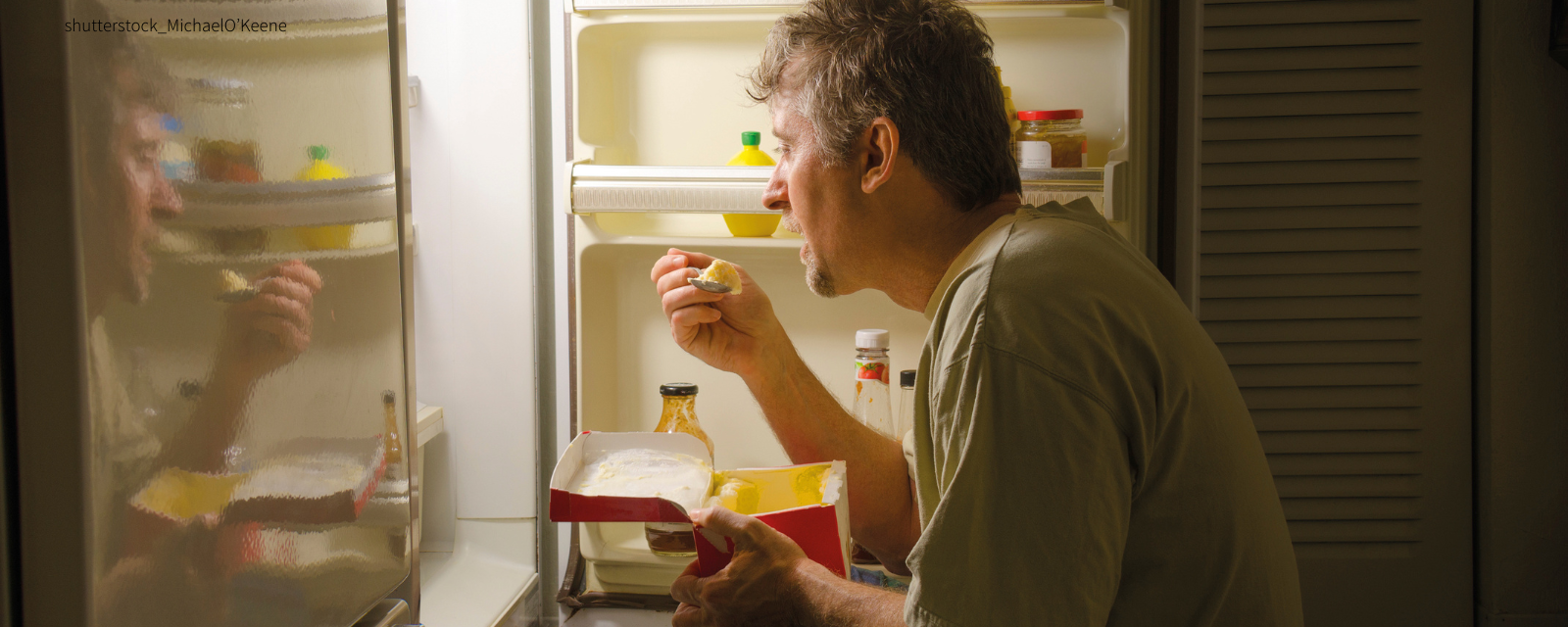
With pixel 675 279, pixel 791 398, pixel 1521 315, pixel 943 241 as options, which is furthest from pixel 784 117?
pixel 1521 315

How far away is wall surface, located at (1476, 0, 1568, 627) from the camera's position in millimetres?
1169

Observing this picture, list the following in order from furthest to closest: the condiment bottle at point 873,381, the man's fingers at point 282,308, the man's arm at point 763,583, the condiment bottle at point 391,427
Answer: the condiment bottle at point 873,381 < the man's arm at point 763,583 < the condiment bottle at point 391,427 < the man's fingers at point 282,308

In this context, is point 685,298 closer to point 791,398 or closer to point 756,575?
point 791,398

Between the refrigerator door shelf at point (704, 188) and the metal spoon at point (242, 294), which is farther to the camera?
the refrigerator door shelf at point (704, 188)

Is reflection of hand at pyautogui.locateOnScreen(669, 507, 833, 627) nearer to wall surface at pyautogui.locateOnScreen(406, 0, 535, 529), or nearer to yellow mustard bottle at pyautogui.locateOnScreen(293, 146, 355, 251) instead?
yellow mustard bottle at pyautogui.locateOnScreen(293, 146, 355, 251)

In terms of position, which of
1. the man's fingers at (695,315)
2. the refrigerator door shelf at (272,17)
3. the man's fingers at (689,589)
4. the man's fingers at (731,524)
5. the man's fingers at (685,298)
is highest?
the refrigerator door shelf at (272,17)

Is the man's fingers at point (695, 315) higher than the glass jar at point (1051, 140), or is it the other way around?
the glass jar at point (1051, 140)

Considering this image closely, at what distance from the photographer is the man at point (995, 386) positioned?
593mm

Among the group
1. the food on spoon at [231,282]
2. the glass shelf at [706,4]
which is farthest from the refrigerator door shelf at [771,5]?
the food on spoon at [231,282]

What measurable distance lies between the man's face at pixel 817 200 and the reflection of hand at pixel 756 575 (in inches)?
11.2

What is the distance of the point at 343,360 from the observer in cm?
59

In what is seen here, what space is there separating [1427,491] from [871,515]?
78 centimetres

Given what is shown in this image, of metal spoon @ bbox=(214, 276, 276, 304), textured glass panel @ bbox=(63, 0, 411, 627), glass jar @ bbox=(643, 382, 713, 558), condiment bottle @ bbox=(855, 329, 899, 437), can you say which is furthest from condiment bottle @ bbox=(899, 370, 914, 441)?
metal spoon @ bbox=(214, 276, 276, 304)

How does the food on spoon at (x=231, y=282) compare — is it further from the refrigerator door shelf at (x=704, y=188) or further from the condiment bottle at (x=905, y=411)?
the condiment bottle at (x=905, y=411)
